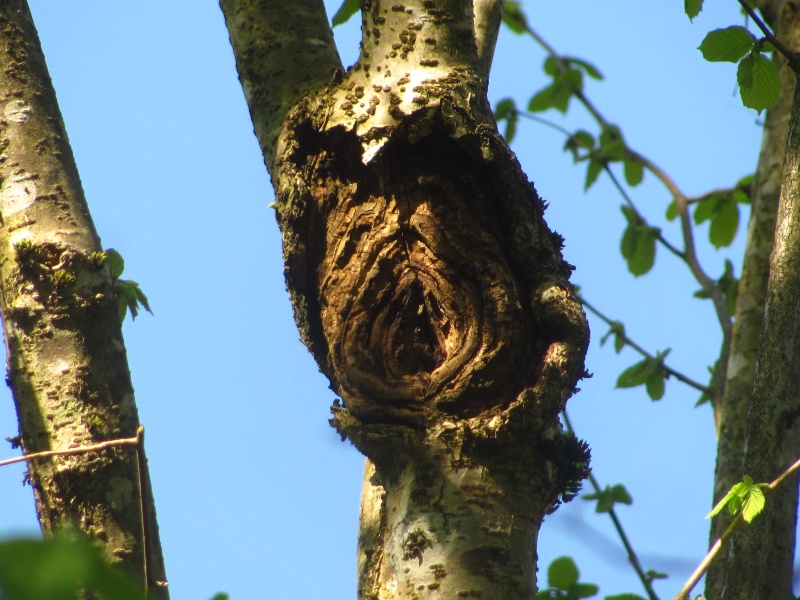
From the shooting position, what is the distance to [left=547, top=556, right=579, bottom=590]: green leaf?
2.67 m

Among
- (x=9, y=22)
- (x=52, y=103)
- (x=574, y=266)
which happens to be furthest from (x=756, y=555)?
(x=9, y=22)

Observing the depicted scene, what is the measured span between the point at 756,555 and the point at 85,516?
1.27 metres

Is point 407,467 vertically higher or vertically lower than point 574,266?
lower

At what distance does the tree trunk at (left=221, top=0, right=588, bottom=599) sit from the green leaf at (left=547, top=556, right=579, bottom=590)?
1021 mm

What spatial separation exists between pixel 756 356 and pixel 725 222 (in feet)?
4.39

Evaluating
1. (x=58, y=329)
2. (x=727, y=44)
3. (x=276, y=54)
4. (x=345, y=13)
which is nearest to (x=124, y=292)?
(x=58, y=329)

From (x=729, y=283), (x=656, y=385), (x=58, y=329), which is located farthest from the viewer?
(x=729, y=283)

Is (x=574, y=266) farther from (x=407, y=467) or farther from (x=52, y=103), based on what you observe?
(x=52, y=103)

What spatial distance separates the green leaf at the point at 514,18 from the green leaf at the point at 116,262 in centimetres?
336

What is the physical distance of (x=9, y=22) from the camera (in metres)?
1.94

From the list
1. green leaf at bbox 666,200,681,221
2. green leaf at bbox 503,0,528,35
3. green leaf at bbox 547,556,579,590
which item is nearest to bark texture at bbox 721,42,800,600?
green leaf at bbox 547,556,579,590

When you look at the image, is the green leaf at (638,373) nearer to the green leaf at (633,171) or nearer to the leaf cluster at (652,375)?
the leaf cluster at (652,375)

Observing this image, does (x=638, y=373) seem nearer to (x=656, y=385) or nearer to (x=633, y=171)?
(x=656, y=385)

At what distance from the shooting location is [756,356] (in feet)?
8.26
